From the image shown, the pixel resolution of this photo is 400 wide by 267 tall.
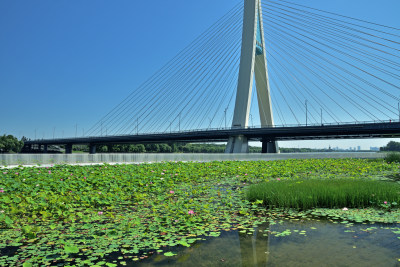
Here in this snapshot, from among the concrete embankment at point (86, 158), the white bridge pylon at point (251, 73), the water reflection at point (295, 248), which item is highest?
the white bridge pylon at point (251, 73)

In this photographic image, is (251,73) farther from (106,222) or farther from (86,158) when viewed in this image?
(106,222)

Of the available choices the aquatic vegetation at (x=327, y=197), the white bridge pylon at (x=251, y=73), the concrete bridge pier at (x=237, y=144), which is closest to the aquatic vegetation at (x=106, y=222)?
the aquatic vegetation at (x=327, y=197)

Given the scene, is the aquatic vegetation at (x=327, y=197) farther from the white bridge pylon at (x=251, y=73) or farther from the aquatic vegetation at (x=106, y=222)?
the white bridge pylon at (x=251, y=73)

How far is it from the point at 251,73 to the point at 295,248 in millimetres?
38171

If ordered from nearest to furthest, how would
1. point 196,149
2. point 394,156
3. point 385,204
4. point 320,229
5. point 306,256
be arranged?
1. point 306,256
2. point 320,229
3. point 385,204
4. point 394,156
5. point 196,149

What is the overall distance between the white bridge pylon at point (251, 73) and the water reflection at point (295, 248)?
3672 centimetres

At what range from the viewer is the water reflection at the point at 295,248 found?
397 cm

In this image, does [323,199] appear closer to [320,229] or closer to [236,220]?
[320,229]

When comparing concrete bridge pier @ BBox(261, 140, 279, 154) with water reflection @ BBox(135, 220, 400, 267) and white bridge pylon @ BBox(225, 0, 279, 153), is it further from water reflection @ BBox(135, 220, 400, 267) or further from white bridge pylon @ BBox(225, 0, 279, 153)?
water reflection @ BBox(135, 220, 400, 267)

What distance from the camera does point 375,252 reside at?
14.2ft

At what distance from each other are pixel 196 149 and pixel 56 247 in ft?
524

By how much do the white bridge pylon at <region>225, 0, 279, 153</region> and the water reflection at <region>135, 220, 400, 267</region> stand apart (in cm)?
3672

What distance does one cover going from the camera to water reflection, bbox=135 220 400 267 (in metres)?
3.97

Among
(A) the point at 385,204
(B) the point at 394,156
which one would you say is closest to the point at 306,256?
(A) the point at 385,204
